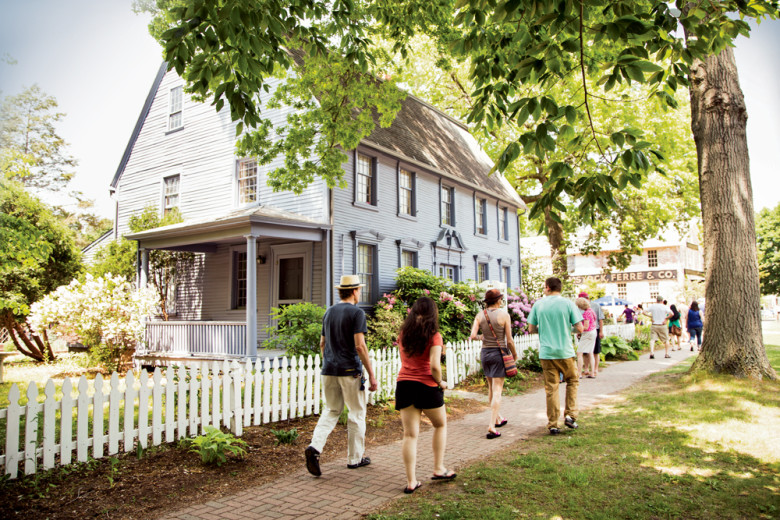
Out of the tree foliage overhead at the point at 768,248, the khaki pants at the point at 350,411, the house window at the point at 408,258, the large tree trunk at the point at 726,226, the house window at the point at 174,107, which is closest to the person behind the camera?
the khaki pants at the point at 350,411

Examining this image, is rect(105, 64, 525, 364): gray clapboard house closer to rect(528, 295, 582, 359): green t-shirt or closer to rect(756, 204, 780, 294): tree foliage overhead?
rect(528, 295, 582, 359): green t-shirt

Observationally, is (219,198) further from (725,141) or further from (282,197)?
(725,141)

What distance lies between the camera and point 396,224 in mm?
17625

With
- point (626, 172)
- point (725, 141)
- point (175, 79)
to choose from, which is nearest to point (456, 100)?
point (175, 79)

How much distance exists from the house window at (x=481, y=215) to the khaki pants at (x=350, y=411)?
59.0 feet

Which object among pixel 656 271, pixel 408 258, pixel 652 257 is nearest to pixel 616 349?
pixel 408 258

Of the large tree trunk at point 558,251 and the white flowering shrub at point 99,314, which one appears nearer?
the white flowering shrub at point 99,314

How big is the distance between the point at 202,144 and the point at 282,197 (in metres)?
3.97

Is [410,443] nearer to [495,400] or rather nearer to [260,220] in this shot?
[495,400]

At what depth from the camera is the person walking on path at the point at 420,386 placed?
195 inches

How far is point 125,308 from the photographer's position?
12.8m

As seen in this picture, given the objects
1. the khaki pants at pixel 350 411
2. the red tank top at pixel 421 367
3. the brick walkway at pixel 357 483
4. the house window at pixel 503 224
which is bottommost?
the brick walkway at pixel 357 483

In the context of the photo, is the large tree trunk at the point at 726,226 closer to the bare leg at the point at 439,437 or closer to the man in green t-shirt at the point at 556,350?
the man in green t-shirt at the point at 556,350

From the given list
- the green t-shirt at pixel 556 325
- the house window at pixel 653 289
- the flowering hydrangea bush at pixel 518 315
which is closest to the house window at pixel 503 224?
the flowering hydrangea bush at pixel 518 315
